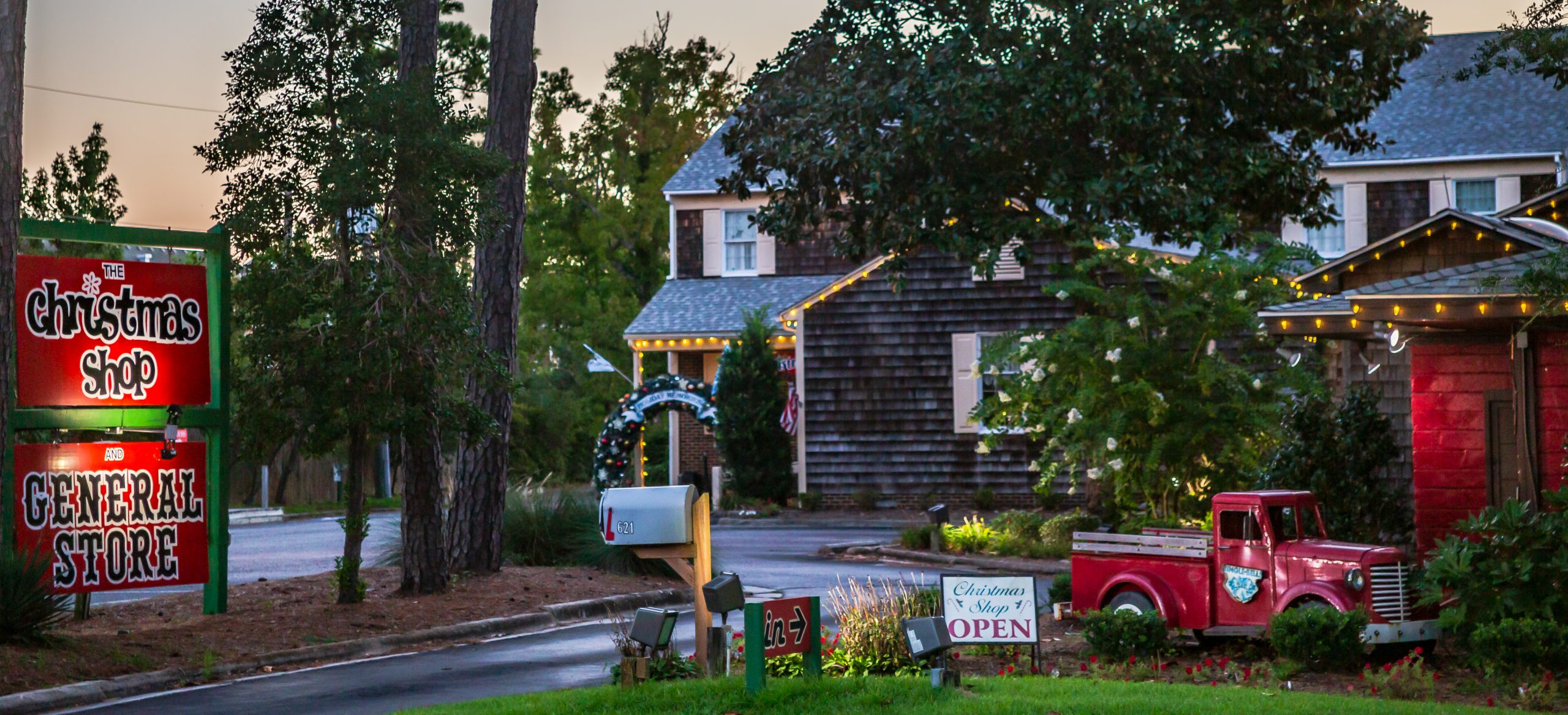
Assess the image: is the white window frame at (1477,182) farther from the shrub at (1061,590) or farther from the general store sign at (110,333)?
the general store sign at (110,333)

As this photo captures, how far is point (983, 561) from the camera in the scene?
22.2 meters

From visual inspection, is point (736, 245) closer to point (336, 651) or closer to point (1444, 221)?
point (1444, 221)

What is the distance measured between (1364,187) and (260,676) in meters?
26.2

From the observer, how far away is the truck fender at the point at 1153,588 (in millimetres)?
12758

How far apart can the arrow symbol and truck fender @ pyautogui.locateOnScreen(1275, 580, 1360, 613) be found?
4.07 metres

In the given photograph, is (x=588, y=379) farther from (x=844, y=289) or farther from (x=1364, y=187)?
(x=1364, y=187)

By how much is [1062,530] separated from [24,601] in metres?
14.4

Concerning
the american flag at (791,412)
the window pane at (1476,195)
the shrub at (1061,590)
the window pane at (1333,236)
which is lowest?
the shrub at (1061,590)

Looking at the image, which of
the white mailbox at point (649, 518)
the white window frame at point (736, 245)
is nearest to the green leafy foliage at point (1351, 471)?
the white mailbox at point (649, 518)

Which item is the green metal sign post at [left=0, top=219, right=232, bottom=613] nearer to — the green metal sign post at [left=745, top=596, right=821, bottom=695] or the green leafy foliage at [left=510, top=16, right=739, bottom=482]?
the green metal sign post at [left=745, top=596, right=821, bottom=695]

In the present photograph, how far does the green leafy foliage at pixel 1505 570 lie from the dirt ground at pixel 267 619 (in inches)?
359

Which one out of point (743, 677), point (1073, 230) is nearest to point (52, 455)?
point (743, 677)

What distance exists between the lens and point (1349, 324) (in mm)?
14312

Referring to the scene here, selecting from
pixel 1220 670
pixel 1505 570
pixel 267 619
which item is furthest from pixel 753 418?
pixel 1505 570
